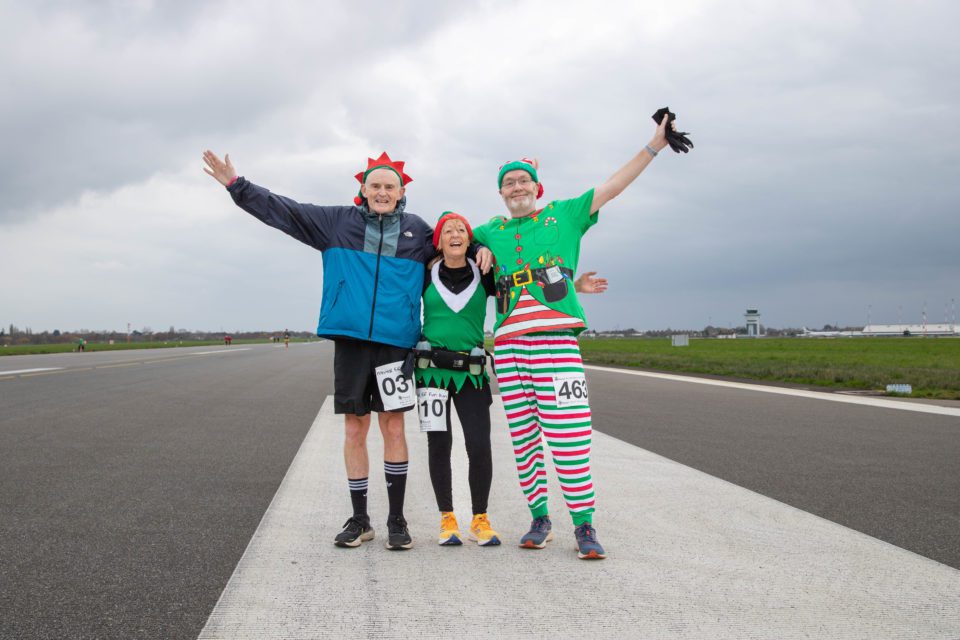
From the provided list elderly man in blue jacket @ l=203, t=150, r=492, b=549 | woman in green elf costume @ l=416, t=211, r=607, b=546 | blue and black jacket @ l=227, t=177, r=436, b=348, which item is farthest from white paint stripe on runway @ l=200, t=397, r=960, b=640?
blue and black jacket @ l=227, t=177, r=436, b=348

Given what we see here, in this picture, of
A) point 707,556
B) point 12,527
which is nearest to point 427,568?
point 707,556

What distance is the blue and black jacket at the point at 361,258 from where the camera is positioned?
10.8ft

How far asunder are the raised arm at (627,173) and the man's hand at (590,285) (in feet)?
1.29

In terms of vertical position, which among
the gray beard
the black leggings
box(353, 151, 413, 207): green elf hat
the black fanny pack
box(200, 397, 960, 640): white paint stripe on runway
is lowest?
box(200, 397, 960, 640): white paint stripe on runway

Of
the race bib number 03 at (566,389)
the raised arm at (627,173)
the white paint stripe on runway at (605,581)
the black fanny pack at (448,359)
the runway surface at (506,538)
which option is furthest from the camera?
the raised arm at (627,173)

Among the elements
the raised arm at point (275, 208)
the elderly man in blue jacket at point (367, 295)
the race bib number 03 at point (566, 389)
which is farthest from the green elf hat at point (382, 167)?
the race bib number 03 at point (566, 389)

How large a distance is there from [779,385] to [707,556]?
13.2 meters

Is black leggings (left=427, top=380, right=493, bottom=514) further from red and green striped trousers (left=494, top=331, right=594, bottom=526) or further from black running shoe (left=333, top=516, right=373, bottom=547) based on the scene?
black running shoe (left=333, top=516, right=373, bottom=547)

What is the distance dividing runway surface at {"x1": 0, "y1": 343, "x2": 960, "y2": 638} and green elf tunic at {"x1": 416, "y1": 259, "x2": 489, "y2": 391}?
83 cm

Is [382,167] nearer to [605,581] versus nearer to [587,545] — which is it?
[587,545]

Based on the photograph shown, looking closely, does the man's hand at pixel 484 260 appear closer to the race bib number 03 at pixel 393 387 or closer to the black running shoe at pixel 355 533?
the race bib number 03 at pixel 393 387

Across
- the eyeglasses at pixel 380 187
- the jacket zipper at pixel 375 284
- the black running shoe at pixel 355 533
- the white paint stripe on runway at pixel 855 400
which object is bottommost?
the white paint stripe on runway at pixel 855 400

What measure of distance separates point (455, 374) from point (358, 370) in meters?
0.50

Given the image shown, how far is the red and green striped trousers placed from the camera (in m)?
3.14
